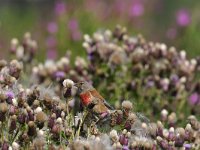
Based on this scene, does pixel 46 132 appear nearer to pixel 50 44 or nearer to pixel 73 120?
pixel 73 120

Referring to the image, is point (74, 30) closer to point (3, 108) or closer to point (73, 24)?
point (73, 24)

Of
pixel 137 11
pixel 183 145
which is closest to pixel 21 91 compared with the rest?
pixel 183 145

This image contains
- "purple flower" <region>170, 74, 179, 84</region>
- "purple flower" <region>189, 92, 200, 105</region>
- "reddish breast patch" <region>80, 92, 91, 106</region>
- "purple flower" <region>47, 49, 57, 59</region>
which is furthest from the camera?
"purple flower" <region>47, 49, 57, 59</region>

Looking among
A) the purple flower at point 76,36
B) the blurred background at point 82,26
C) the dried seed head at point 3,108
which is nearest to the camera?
the dried seed head at point 3,108

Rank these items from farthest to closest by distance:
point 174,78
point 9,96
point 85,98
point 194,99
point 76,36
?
point 76,36
point 194,99
point 174,78
point 85,98
point 9,96

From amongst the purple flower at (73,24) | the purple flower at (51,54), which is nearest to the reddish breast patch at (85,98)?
the purple flower at (51,54)

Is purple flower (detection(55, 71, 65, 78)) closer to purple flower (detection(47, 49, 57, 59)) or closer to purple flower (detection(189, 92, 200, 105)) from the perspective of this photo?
purple flower (detection(189, 92, 200, 105))

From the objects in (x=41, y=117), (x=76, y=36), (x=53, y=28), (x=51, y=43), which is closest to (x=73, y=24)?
(x=76, y=36)

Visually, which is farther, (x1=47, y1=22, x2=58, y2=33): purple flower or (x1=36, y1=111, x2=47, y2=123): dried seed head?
(x1=47, y1=22, x2=58, y2=33): purple flower

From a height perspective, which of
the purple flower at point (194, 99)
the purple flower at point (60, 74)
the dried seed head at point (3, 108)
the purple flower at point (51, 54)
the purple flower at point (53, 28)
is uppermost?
the purple flower at point (53, 28)

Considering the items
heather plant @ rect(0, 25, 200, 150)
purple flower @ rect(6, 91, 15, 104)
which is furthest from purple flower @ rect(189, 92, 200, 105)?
purple flower @ rect(6, 91, 15, 104)

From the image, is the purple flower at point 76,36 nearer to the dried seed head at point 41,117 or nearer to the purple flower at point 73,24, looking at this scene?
the purple flower at point 73,24
